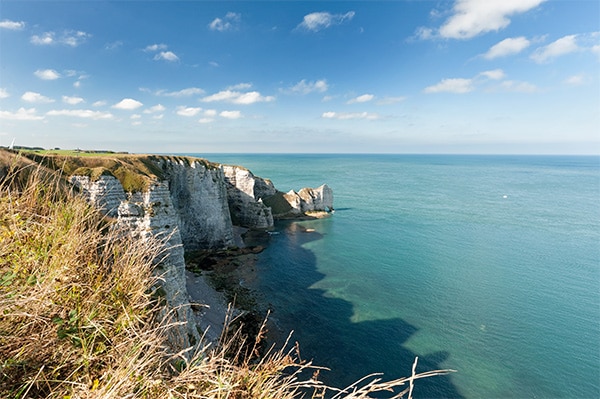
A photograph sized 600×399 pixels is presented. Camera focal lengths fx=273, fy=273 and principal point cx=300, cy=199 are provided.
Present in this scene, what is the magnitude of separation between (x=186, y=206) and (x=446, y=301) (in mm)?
37955

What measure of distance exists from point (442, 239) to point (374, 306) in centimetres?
3012

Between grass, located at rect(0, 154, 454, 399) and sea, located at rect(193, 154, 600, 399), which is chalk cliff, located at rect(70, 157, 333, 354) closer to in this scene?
grass, located at rect(0, 154, 454, 399)

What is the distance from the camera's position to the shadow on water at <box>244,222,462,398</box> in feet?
69.7

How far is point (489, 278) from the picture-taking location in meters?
37.8

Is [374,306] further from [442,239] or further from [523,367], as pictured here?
[442,239]

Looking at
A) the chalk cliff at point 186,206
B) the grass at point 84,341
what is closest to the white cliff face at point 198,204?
the chalk cliff at point 186,206

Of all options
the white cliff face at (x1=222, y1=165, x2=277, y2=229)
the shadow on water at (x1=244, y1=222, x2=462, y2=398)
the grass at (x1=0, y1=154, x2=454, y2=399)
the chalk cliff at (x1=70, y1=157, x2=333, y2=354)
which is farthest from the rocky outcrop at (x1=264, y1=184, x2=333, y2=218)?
the grass at (x1=0, y1=154, x2=454, y2=399)

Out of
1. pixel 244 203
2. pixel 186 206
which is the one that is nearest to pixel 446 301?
pixel 186 206

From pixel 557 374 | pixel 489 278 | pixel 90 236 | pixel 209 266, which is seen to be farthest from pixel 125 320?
pixel 489 278

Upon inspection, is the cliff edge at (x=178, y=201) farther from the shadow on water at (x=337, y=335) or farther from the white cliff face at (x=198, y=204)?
the shadow on water at (x=337, y=335)

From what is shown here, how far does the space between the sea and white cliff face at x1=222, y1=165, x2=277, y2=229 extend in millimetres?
4488

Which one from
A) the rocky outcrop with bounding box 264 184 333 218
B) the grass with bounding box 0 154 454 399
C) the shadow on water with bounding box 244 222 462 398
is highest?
the grass with bounding box 0 154 454 399

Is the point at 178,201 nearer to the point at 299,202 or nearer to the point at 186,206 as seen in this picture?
the point at 186,206

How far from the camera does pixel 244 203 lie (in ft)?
204
